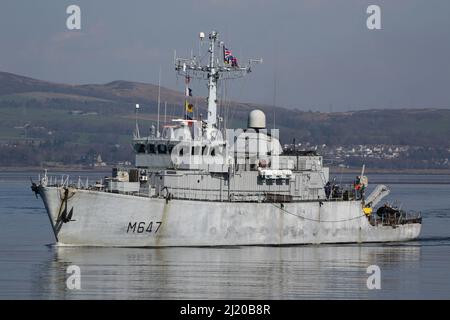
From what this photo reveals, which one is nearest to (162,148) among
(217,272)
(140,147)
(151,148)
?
(151,148)

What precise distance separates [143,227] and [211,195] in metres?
4.57

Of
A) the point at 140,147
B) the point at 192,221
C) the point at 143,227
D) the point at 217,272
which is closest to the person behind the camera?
the point at 217,272

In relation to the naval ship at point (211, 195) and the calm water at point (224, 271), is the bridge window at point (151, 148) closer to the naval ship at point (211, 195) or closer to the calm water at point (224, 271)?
the naval ship at point (211, 195)

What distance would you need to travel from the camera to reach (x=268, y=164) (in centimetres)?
5609

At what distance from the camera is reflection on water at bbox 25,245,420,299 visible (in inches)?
1538

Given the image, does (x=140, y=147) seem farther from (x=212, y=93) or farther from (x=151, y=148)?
(x=212, y=93)

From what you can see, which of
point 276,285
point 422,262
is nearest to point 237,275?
point 276,285

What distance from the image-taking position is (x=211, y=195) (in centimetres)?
5294

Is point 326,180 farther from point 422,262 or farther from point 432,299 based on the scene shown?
point 432,299

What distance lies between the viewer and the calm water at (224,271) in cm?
3922

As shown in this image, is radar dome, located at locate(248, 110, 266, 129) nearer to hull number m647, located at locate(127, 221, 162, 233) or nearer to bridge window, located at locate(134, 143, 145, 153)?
bridge window, located at locate(134, 143, 145, 153)

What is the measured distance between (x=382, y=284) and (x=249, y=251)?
10727mm

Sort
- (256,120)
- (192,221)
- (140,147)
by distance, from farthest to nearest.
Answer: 1. (256,120)
2. (140,147)
3. (192,221)

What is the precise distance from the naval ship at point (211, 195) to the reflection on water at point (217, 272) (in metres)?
0.88
